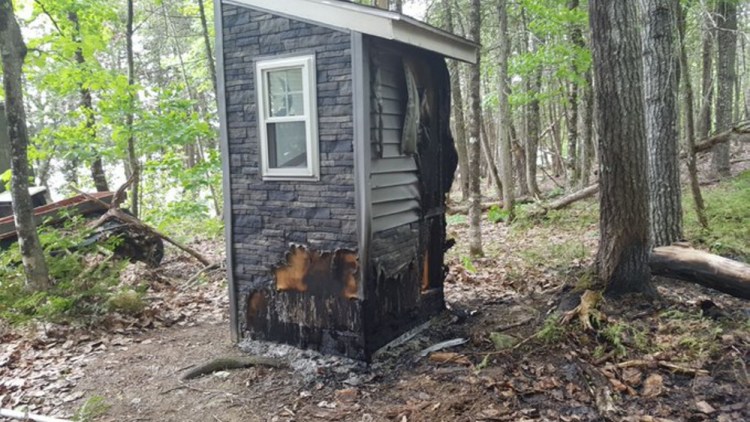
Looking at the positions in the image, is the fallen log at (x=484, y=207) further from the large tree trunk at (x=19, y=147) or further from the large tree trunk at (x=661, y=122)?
the large tree trunk at (x=19, y=147)

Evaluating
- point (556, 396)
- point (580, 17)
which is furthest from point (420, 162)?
point (580, 17)

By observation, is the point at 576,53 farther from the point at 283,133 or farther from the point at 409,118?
the point at 283,133

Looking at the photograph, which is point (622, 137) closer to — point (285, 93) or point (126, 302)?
point (285, 93)

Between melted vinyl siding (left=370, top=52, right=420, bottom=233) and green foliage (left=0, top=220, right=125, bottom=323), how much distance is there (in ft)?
14.4

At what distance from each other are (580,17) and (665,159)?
4.78m

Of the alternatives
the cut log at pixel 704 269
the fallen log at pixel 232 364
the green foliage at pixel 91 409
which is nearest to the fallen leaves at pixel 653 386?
the cut log at pixel 704 269

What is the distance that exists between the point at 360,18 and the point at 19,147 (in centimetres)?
521

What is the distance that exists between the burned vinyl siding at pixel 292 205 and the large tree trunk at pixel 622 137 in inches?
105

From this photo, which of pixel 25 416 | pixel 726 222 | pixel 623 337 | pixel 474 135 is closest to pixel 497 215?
pixel 474 135

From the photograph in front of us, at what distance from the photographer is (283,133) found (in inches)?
214

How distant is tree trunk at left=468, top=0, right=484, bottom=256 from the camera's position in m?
8.97

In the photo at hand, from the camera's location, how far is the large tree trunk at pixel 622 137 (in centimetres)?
507

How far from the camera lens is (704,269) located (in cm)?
434

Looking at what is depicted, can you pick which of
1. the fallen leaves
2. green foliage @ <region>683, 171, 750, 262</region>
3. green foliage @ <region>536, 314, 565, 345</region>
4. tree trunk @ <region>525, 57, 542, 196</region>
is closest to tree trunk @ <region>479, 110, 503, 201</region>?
tree trunk @ <region>525, 57, 542, 196</region>
